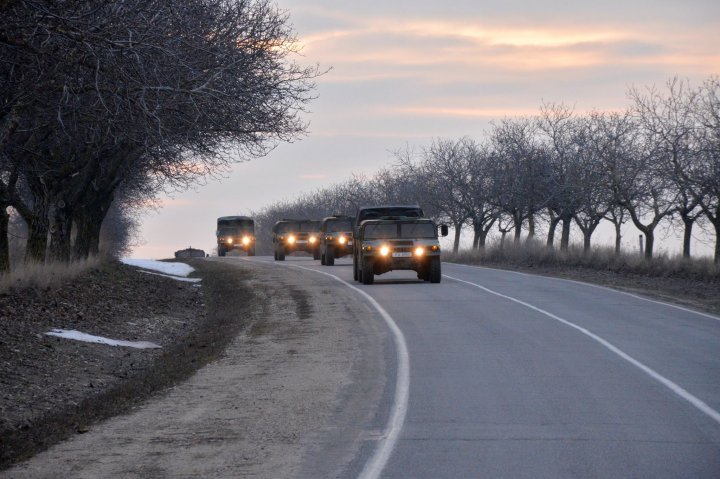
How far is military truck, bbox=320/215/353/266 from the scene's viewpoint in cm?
4619

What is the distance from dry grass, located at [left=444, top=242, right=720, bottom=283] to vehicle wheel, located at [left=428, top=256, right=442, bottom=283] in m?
8.32

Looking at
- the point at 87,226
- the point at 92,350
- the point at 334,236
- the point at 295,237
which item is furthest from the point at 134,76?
the point at 295,237

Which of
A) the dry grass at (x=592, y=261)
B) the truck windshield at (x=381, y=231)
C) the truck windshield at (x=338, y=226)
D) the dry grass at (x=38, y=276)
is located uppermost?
the truck windshield at (x=338, y=226)

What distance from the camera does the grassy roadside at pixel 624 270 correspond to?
2911 cm

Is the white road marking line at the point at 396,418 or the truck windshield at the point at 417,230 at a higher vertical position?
the truck windshield at the point at 417,230

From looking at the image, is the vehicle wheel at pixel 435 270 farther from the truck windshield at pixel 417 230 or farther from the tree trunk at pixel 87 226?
the tree trunk at pixel 87 226

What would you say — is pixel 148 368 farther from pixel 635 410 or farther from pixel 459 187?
pixel 459 187

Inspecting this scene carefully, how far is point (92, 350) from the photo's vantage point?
57.9 feet

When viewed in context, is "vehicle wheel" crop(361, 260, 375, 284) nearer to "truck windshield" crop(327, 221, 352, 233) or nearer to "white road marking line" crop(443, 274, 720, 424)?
"white road marking line" crop(443, 274, 720, 424)

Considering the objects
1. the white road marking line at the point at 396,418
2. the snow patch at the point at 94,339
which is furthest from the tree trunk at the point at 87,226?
the white road marking line at the point at 396,418

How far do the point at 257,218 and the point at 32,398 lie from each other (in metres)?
126

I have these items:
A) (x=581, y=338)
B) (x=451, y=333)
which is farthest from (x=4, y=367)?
(x=581, y=338)

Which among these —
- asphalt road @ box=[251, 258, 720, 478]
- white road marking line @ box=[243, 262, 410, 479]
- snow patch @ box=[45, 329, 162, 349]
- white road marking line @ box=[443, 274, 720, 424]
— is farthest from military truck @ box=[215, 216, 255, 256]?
white road marking line @ box=[243, 262, 410, 479]

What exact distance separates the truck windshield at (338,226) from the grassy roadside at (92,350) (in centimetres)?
1431
